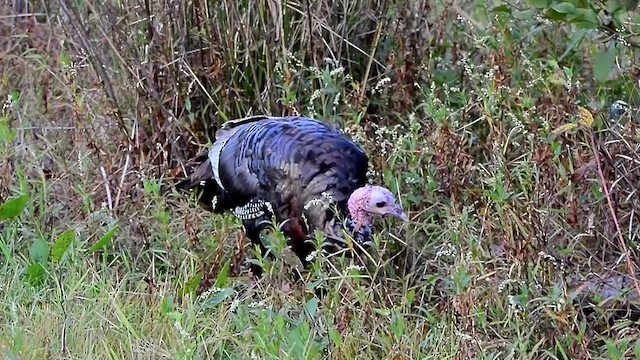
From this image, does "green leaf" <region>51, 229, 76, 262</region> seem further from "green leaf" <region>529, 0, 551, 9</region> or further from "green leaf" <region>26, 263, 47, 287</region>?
"green leaf" <region>529, 0, 551, 9</region>

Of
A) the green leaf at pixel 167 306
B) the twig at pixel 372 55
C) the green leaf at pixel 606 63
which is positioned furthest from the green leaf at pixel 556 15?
the twig at pixel 372 55

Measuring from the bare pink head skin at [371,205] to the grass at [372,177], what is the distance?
0.45ft

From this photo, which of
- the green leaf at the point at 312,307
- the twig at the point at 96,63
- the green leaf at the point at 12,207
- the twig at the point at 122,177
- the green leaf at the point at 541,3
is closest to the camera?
the green leaf at the point at 541,3

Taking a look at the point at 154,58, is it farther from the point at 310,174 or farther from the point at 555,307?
the point at 555,307

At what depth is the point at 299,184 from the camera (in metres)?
4.34

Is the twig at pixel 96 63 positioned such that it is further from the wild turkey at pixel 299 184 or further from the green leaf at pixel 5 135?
the wild turkey at pixel 299 184

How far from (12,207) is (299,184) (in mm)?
1094

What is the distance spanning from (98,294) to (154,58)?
4.31ft

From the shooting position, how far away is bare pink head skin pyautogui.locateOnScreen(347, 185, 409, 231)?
409 centimetres

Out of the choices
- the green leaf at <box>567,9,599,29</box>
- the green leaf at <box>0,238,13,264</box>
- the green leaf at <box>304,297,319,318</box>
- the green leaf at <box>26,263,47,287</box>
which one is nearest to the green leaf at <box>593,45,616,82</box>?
the green leaf at <box>567,9,599,29</box>

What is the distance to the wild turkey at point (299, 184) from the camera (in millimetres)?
4152

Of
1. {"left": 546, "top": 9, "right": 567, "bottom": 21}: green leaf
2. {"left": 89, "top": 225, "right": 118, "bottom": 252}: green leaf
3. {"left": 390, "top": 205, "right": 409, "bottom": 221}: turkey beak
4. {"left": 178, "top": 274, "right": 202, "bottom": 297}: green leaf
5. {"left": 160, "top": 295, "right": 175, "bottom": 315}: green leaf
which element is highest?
{"left": 546, "top": 9, "right": 567, "bottom": 21}: green leaf

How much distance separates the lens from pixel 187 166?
5.03 metres

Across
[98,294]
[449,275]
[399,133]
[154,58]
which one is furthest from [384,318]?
[154,58]
